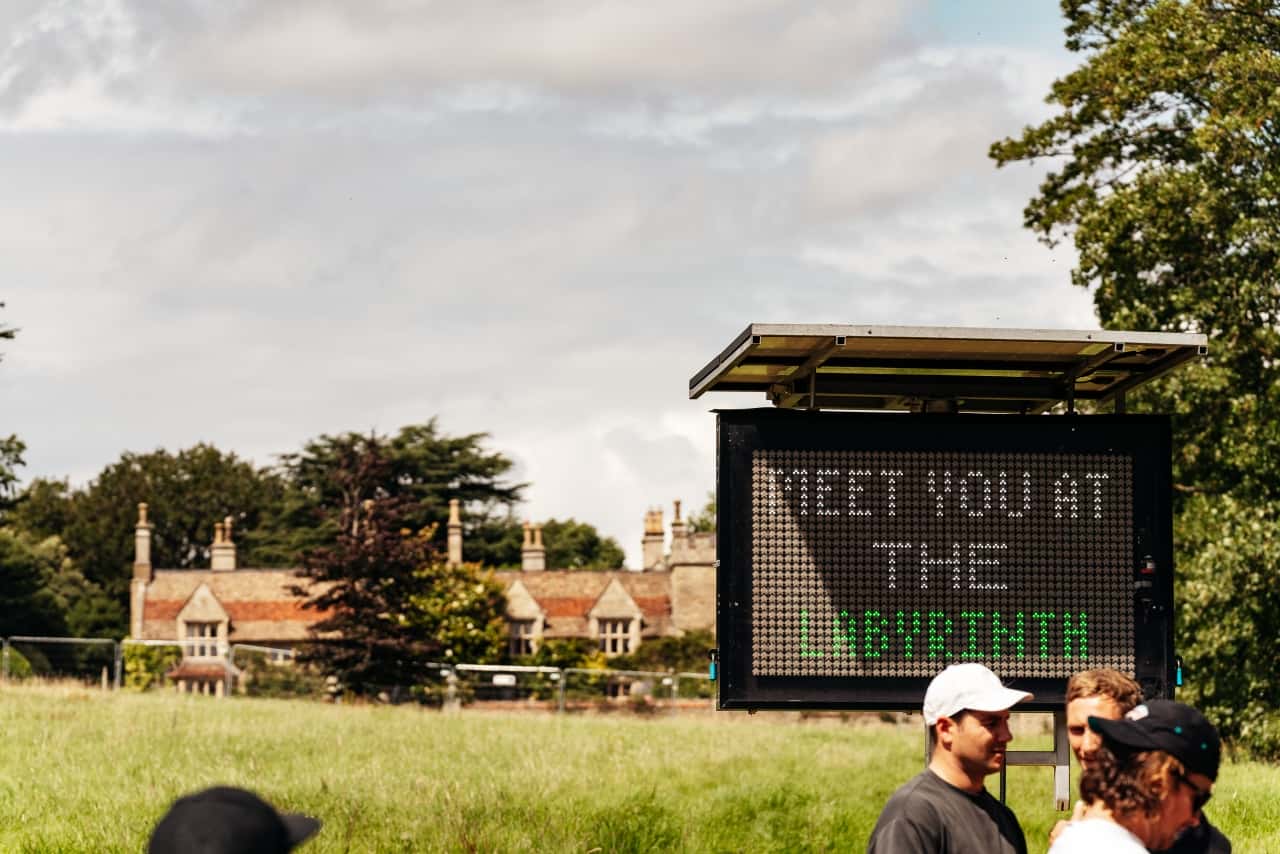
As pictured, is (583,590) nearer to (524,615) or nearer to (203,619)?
(524,615)

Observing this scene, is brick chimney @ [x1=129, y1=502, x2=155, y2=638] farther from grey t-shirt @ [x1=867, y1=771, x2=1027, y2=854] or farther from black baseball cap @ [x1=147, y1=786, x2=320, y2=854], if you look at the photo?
black baseball cap @ [x1=147, y1=786, x2=320, y2=854]

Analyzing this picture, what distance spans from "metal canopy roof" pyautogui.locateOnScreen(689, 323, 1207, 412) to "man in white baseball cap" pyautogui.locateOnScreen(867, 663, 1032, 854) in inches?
144

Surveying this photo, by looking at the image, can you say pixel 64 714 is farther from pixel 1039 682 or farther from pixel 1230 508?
pixel 1039 682

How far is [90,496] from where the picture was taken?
331ft

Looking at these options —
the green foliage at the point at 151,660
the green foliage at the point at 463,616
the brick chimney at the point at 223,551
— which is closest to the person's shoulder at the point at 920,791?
the green foliage at the point at 463,616

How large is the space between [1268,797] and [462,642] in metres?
52.5

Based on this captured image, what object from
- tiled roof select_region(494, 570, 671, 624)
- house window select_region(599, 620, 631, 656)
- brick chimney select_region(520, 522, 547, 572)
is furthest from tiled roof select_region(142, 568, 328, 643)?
house window select_region(599, 620, 631, 656)

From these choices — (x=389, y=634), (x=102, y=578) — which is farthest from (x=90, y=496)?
(x=389, y=634)

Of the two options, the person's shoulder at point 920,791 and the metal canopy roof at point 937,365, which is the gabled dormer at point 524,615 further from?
the person's shoulder at point 920,791

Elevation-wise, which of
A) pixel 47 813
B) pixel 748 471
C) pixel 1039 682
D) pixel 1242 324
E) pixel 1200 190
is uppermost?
pixel 1200 190

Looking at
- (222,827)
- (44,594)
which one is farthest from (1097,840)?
(44,594)

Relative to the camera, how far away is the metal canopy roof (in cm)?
959

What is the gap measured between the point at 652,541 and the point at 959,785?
8343 centimetres

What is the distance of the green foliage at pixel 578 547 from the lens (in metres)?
106
